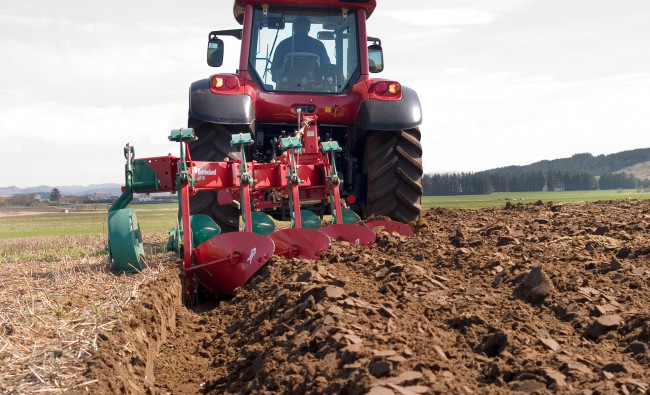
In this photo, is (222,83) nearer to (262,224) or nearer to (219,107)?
(219,107)

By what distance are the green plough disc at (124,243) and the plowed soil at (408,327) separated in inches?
19.1

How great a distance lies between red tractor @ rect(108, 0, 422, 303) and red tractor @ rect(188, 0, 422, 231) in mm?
11

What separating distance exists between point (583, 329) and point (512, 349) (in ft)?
1.74

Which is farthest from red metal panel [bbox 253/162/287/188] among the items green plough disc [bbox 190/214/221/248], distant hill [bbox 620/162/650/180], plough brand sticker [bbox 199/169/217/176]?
distant hill [bbox 620/162/650/180]

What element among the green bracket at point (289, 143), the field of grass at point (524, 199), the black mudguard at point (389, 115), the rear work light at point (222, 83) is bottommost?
the field of grass at point (524, 199)

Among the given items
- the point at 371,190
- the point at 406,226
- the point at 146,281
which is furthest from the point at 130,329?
the point at 371,190

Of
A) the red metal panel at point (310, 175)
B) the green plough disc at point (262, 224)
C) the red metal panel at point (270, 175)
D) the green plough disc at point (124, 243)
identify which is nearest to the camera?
the green plough disc at point (124, 243)

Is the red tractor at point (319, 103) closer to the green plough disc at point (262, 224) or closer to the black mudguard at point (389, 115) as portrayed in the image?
the black mudguard at point (389, 115)

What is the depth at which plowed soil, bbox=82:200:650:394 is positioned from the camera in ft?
8.39

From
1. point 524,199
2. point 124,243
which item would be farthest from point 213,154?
point 524,199

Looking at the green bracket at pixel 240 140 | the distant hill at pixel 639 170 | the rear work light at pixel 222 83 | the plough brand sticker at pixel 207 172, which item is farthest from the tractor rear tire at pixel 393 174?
the distant hill at pixel 639 170

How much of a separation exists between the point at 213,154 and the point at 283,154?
0.84 metres

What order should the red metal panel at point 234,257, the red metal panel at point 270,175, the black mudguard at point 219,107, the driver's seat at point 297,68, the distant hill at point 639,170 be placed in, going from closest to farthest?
the red metal panel at point 234,257, the red metal panel at point 270,175, the black mudguard at point 219,107, the driver's seat at point 297,68, the distant hill at point 639,170

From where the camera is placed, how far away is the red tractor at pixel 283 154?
523 cm
